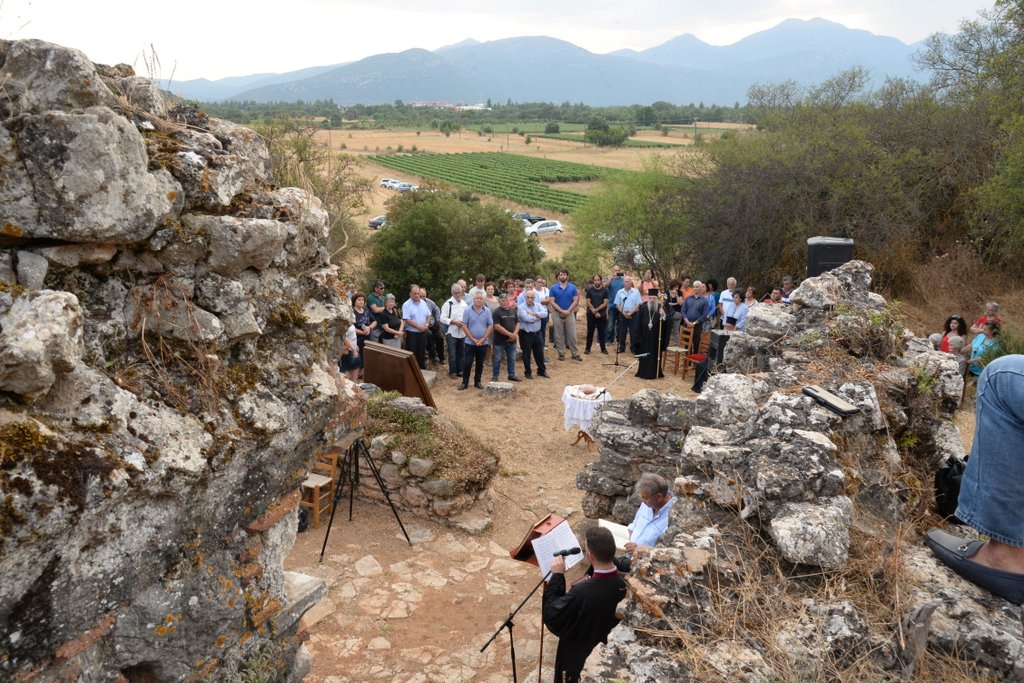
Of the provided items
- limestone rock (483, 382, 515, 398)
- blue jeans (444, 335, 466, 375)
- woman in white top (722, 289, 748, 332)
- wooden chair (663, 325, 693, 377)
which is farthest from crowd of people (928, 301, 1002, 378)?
A: blue jeans (444, 335, 466, 375)

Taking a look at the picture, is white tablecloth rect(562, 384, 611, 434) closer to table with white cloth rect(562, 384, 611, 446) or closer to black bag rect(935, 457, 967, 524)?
table with white cloth rect(562, 384, 611, 446)

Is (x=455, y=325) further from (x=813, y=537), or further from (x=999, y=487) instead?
(x=999, y=487)

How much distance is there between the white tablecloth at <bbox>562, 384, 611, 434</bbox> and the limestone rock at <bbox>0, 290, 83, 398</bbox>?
8.07m

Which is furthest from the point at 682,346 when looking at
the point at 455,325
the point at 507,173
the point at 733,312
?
the point at 507,173

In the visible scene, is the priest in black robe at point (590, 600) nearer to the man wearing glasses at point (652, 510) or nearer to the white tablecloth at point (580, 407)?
the man wearing glasses at point (652, 510)

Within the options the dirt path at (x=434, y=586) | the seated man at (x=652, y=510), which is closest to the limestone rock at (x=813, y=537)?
the seated man at (x=652, y=510)

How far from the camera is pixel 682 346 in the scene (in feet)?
48.3

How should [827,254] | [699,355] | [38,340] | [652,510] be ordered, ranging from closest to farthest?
[38,340] → [652,510] → [827,254] → [699,355]

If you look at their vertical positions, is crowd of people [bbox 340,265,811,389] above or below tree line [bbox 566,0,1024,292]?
below

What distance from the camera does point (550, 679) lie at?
19.0 feet

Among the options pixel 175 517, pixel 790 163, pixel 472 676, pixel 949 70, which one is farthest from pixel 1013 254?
pixel 175 517

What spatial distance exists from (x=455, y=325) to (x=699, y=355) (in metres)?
4.71

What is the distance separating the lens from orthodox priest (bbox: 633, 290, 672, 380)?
14.1m

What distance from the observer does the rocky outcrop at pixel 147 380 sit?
2.99 m
